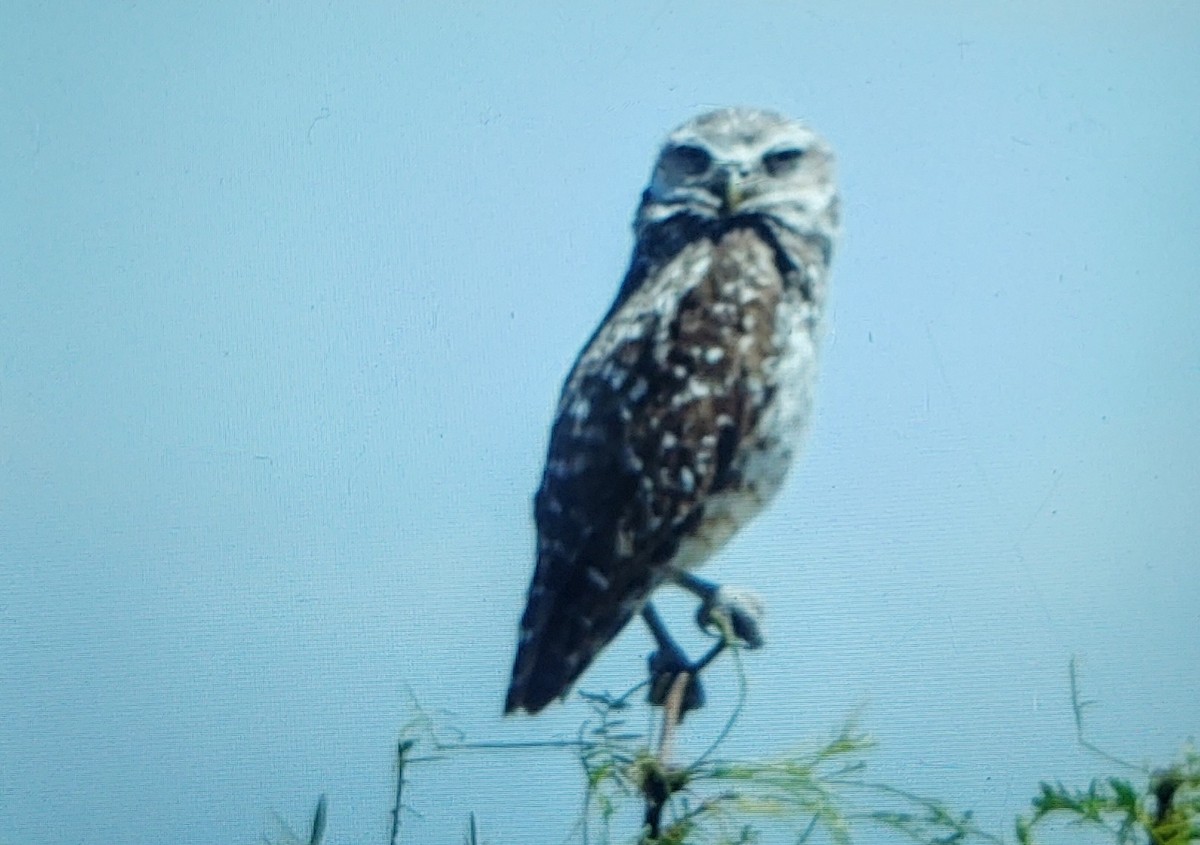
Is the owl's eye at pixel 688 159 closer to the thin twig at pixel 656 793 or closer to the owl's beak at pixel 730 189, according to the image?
the owl's beak at pixel 730 189

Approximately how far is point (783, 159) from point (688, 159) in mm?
87

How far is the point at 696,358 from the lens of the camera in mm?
1196

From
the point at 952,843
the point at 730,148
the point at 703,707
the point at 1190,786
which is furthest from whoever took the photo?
the point at 730,148

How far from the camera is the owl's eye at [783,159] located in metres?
1.25

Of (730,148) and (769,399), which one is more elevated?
(730,148)

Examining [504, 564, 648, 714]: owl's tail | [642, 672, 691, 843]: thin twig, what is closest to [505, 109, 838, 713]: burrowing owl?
[504, 564, 648, 714]: owl's tail

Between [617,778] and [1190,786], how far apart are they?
34 centimetres

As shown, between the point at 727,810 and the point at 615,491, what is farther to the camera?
the point at 615,491

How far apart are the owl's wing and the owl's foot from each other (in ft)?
0.10

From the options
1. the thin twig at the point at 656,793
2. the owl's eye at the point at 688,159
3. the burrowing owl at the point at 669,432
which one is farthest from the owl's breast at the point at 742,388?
the thin twig at the point at 656,793

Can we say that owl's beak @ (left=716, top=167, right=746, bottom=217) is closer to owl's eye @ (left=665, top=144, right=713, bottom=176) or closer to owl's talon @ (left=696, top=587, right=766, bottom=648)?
owl's eye @ (left=665, top=144, right=713, bottom=176)

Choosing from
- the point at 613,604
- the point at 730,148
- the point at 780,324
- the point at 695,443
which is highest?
the point at 730,148

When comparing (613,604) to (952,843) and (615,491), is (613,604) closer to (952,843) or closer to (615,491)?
(615,491)

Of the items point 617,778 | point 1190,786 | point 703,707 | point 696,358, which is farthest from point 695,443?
point 1190,786
